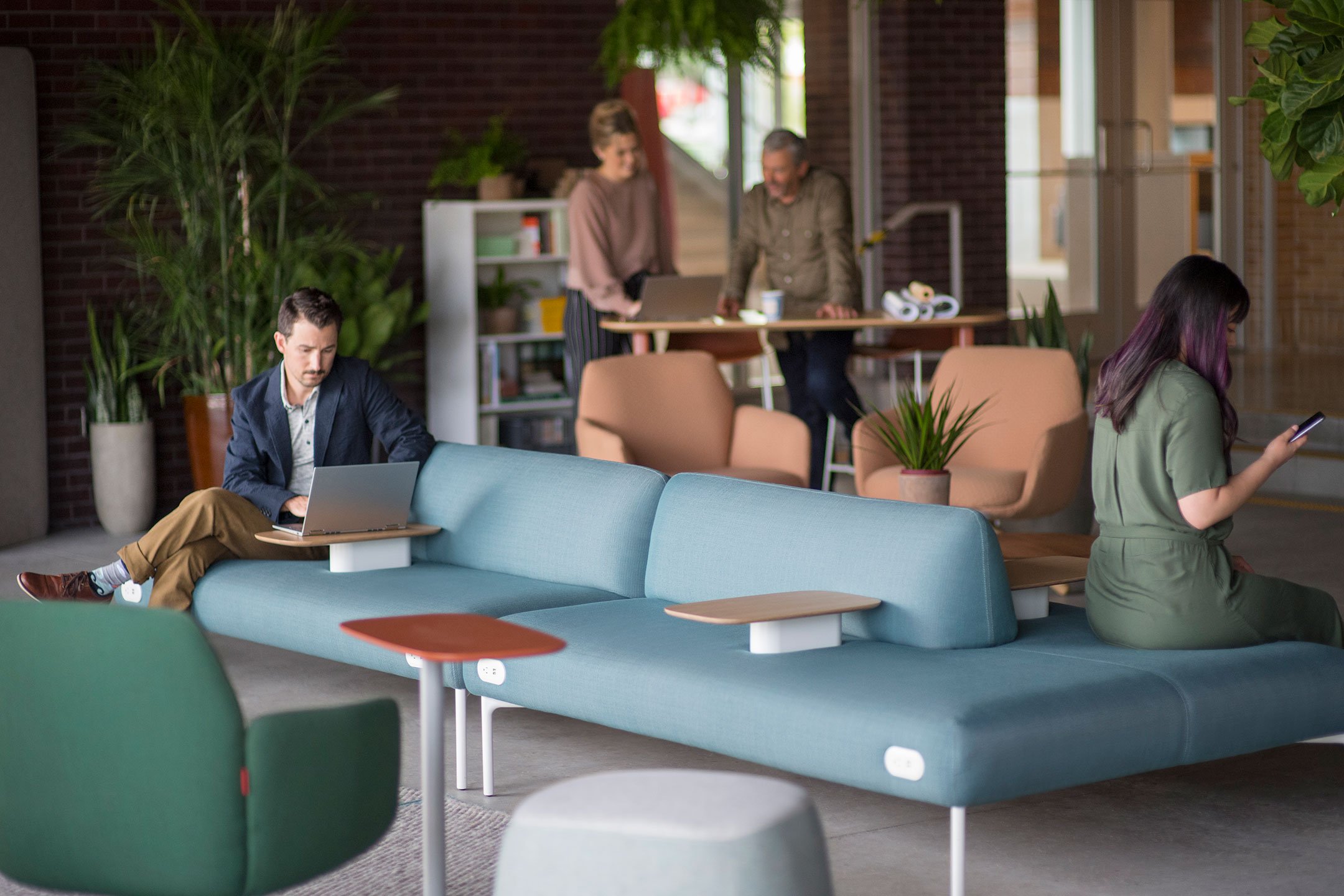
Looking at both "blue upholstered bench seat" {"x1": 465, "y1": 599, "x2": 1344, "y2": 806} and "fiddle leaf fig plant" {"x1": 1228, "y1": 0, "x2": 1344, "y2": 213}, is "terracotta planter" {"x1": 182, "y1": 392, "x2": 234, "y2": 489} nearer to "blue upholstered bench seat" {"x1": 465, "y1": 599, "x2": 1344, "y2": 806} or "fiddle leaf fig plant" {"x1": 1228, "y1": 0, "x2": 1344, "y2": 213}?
"blue upholstered bench seat" {"x1": 465, "y1": 599, "x2": 1344, "y2": 806}

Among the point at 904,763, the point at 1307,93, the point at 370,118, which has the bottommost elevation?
the point at 904,763

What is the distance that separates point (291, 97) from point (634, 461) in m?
3.25

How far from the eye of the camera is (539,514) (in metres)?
5.28

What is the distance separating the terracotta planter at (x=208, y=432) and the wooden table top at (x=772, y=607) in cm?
479

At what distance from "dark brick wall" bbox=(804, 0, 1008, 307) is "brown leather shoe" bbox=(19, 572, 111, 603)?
729 cm

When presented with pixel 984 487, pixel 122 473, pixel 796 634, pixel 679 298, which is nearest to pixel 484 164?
pixel 679 298

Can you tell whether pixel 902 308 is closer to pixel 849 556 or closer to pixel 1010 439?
pixel 1010 439

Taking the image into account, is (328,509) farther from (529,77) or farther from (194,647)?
(529,77)

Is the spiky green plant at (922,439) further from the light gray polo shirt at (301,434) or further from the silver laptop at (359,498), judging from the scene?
the light gray polo shirt at (301,434)

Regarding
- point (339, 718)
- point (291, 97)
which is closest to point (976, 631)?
point (339, 718)

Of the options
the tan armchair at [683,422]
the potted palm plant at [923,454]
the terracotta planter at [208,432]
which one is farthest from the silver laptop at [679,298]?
the potted palm plant at [923,454]

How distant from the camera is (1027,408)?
6.91m

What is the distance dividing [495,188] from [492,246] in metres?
0.31

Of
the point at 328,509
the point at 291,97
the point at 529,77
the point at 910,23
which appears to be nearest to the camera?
the point at 328,509
